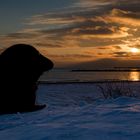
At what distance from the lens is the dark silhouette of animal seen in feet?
27.7

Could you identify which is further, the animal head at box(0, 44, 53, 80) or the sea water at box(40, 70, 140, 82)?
the sea water at box(40, 70, 140, 82)

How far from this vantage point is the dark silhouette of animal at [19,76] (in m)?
8.45

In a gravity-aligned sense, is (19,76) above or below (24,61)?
below

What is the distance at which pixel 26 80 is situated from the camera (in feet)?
28.2

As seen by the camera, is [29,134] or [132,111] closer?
[29,134]

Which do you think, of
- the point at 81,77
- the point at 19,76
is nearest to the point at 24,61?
the point at 19,76

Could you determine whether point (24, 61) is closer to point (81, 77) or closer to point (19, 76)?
point (19, 76)

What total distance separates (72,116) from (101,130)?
161 centimetres

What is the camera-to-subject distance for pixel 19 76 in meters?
8.56

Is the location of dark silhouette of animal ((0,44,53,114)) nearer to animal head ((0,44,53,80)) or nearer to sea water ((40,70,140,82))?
animal head ((0,44,53,80))

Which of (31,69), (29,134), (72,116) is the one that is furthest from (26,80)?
(29,134)

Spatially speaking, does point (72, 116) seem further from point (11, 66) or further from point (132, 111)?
point (11, 66)

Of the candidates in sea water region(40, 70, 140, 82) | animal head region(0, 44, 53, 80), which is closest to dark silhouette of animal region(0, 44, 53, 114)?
animal head region(0, 44, 53, 80)

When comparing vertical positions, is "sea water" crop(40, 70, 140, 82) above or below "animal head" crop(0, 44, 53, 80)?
below
